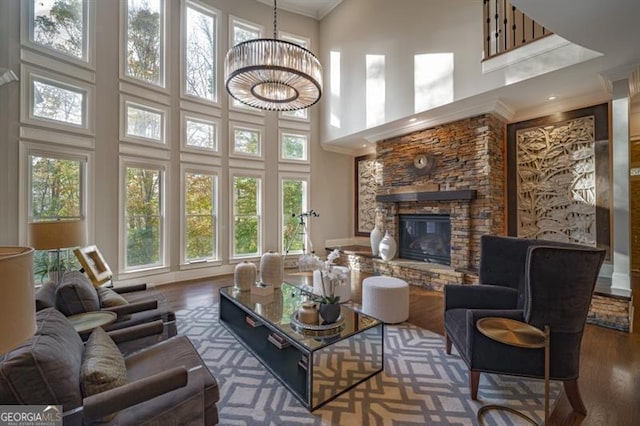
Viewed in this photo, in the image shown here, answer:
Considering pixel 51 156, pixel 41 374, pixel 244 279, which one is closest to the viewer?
pixel 41 374

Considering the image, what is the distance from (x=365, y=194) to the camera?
754cm

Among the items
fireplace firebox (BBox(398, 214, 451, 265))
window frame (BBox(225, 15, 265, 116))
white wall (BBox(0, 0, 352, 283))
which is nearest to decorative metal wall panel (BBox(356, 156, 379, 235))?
white wall (BBox(0, 0, 352, 283))

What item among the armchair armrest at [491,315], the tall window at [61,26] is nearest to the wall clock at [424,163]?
the armchair armrest at [491,315]

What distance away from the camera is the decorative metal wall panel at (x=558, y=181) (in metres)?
4.15

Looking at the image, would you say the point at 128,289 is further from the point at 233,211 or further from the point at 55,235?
the point at 233,211

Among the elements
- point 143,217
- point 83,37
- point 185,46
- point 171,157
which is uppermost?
point 185,46

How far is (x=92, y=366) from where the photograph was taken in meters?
1.40

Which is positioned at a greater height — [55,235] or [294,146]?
[294,146]

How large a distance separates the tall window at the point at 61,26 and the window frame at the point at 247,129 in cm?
250

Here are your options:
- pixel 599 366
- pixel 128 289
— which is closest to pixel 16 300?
pixel 128 289

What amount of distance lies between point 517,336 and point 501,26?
432cm

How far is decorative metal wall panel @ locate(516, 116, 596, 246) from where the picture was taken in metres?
4.15

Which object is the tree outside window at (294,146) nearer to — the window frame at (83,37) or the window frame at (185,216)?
the window frame at (185,216)

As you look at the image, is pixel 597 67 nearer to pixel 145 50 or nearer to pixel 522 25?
pixel 522 25
